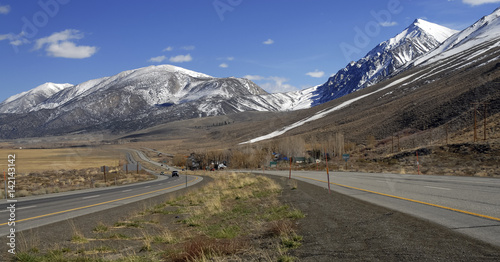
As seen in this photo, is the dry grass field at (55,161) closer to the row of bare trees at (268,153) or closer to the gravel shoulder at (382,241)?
the row of bare trees at (268,153)

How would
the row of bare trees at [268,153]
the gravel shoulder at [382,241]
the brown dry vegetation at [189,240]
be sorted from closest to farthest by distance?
the gravel shoulder at [382,241], the brown dry vegetation at [189,240], the row of bare trees at [268,153]

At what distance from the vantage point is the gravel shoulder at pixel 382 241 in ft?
21.6

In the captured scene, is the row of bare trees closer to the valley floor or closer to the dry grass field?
the dry grass field

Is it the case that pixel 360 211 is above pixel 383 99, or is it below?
below

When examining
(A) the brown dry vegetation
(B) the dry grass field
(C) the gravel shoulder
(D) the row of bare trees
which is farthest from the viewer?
(D) the row of bare trees

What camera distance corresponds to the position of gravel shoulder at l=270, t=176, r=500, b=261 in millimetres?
6578

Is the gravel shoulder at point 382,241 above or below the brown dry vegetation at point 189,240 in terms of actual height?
above

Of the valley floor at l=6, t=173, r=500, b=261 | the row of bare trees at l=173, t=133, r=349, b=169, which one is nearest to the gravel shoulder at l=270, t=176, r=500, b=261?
the valley floor at l=6, t=173, r=500, b=261

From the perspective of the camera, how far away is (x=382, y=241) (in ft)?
25.4

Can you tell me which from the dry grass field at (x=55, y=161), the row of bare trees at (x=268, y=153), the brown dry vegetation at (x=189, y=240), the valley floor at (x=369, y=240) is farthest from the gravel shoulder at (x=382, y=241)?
the row of bare trees at (x=268, y=153)

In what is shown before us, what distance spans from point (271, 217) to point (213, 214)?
3.69 metres

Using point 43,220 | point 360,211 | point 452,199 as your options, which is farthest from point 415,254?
→ point 43,220

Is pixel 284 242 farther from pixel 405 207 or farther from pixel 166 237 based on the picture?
pixel 405 207

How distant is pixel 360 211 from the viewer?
12008 mm
